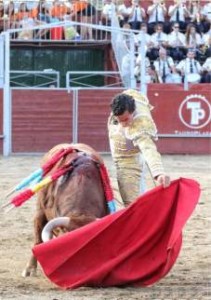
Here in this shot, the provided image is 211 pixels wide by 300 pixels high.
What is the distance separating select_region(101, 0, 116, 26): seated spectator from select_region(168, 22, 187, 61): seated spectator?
4.07 ft

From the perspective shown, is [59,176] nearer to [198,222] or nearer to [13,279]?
[13,279]

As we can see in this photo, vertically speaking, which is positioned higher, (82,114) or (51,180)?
(51,180)

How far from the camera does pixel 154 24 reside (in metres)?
17.6

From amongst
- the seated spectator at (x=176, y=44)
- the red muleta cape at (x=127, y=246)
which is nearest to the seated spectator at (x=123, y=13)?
the seated spectator at (x=176, y=44)

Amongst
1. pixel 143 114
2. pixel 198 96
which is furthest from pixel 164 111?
pixel 143 114

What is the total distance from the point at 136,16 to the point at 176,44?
1.05 m

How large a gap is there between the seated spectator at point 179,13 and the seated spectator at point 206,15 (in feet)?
1.23

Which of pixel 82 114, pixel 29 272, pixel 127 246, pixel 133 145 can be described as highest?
pixel 133 145

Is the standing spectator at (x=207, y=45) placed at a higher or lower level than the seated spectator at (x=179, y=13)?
lower

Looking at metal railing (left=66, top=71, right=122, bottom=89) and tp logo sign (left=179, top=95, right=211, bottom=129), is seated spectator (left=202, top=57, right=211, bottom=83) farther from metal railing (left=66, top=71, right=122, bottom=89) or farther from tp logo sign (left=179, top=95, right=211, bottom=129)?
metal railing (left=66, top=71, right=122, bottom=89)

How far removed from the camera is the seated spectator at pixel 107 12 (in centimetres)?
1711

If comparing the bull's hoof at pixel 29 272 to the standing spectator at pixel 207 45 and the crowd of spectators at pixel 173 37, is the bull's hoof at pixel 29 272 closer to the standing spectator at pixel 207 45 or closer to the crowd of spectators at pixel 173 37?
the crowd of spectators at pixel 173 37

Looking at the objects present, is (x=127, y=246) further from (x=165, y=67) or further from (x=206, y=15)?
(x=206, y=15)

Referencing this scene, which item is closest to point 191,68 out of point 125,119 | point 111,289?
point 125,119
